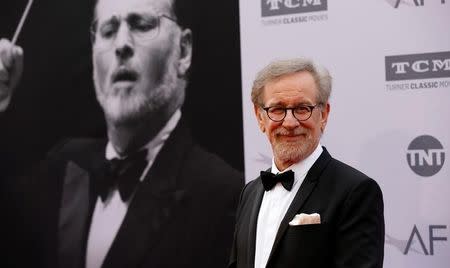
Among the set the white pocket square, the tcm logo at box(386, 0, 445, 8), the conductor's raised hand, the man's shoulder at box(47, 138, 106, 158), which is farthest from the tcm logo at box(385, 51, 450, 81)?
the conductor's raised hand

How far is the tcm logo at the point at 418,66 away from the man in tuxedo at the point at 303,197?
108cm

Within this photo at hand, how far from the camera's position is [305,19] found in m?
3.12

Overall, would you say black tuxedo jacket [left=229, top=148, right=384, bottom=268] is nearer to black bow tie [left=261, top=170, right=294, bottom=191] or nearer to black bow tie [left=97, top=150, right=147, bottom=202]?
black bow tie [left=261, top=170, right=294, bottom=191]

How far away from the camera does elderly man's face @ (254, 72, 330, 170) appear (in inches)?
74.0

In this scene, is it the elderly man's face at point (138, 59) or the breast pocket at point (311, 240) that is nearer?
the breast pocket at point (311, 240)

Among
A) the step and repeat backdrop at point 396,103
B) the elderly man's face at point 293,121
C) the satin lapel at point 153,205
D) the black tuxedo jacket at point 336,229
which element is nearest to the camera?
the black tuxedo jacket at point 336,229

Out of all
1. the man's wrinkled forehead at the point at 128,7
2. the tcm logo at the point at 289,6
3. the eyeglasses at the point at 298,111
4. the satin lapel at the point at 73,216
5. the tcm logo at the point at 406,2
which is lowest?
the satin lapel at the point at 73,216

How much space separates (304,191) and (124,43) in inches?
77.1

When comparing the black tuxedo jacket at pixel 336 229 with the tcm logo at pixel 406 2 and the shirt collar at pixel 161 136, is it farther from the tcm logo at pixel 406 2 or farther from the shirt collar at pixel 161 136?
the shirt collar at pixel 161 136

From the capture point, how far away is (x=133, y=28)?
3541mm

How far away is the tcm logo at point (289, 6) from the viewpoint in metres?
3.10

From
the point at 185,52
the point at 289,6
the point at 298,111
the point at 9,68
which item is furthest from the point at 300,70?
→ the point at 9,68

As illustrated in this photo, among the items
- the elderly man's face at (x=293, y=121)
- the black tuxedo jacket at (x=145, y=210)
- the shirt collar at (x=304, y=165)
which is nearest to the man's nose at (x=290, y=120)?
the elderly man's face at (x=293, y=121)

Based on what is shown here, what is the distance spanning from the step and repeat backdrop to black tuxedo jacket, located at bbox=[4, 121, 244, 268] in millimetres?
680
